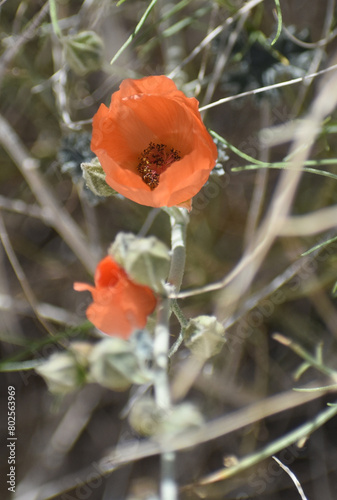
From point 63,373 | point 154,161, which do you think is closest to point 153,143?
point 154,161

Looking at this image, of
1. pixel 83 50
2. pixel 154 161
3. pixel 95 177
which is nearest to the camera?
pixel 95 177

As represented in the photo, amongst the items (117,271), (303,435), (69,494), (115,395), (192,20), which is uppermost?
(192,20)

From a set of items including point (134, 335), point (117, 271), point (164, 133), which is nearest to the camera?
point (134, 335)

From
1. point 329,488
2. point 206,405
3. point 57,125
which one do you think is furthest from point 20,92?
point 329,488

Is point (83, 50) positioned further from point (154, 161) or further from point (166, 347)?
point (166, 347)

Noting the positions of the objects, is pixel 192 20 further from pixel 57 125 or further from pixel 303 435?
pixel 303 435

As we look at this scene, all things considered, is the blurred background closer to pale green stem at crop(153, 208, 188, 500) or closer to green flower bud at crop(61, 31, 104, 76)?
green flower bud at crop(61, 31, 104, 76)
